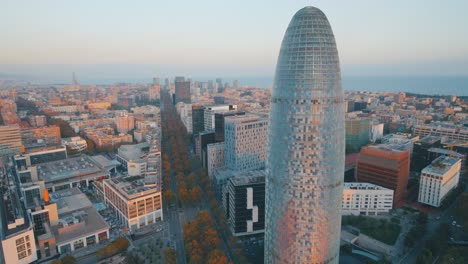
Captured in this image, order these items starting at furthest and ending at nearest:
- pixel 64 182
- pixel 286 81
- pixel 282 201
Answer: pixel 64 182 → pixel 282 201 → pixel 286 81

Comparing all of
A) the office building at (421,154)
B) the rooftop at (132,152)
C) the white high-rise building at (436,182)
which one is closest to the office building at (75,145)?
the rooftop at (132,152)

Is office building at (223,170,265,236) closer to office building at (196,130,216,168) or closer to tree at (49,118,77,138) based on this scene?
office building at (196,130,216,168)

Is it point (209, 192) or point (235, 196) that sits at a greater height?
point (235, 196)

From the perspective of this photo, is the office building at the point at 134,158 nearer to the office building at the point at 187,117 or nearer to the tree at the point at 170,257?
the office building at the point at 187,117

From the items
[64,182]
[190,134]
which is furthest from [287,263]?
[190,134]

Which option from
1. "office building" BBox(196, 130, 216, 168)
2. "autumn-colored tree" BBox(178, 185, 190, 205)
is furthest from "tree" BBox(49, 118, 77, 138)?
"autumn-colored tree" BBox(178, 185, 190, 205)

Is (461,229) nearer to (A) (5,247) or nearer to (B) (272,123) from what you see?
(B) (272,123)
